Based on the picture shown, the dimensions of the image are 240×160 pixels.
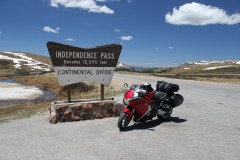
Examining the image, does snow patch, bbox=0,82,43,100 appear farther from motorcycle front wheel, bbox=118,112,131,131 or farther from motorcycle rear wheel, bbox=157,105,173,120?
motorcycle front wheel, bbox=118,112,131,131

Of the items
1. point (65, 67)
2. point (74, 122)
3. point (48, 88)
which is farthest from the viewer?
point (48, 88)

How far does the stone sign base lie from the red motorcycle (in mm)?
1489

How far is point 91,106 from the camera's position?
1038 centimetres

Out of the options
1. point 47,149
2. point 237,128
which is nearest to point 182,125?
point 237,128

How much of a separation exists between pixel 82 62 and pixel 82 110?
1798 mm

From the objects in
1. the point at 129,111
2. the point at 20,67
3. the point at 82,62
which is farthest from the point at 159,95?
the point at 20,67

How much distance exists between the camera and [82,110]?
1025 centimetres

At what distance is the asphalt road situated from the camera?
6520mm

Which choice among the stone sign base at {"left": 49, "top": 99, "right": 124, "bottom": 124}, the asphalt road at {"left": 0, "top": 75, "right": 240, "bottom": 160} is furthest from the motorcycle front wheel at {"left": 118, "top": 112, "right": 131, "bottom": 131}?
the stone sign base at {"left": 49, "top": 99, "right": 124, "bottom": 124}

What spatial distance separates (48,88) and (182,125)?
3471 cm

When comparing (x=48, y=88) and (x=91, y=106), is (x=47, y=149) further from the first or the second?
(x=48, y=88)

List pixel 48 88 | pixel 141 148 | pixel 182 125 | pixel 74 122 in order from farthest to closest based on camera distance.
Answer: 1. pixel 48 88
2. pixel 74 122
3. pixel 182 125
4. pixel 141 148

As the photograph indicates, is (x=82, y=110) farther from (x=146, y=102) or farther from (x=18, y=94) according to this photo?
(x=18, y=94)

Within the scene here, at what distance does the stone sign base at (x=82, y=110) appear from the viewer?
32.6 feet
